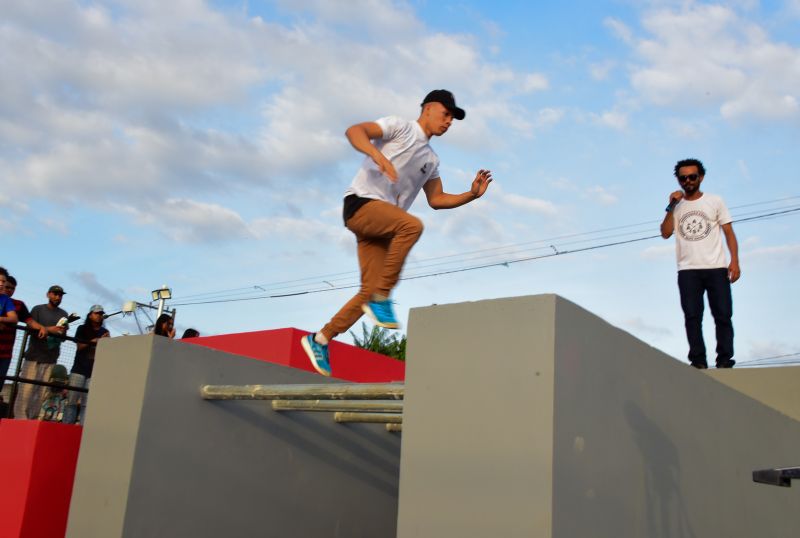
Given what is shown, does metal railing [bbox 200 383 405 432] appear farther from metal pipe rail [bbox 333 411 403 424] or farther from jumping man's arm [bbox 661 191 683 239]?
jumping man's arm [bbox 661 191 683 239]

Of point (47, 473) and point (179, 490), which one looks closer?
point (179, 490)

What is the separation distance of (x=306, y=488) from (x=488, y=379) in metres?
2.81

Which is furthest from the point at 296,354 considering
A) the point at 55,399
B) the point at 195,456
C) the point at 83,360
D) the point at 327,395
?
the point at 327,395

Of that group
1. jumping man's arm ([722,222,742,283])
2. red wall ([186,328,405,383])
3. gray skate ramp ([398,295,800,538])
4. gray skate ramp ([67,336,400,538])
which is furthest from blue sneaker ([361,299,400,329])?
red wall ([186,328,405,383])

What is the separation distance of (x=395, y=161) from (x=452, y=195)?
0.62 metres

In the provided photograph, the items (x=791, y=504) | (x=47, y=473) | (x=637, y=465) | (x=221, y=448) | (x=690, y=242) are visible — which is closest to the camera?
(x=637, y=465)

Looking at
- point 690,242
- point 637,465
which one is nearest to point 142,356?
point 637,465

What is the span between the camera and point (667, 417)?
4.25m

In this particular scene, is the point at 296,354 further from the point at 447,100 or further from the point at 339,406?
the point at 447,100

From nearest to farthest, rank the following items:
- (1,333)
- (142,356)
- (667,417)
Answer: (667,417), (142,356), (1,333)

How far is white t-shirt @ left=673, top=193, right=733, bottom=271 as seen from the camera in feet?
21.2

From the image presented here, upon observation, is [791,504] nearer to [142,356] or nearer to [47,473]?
[142,356]

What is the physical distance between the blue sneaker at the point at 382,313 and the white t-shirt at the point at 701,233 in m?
2.85

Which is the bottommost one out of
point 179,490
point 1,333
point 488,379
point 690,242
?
point 179,490
